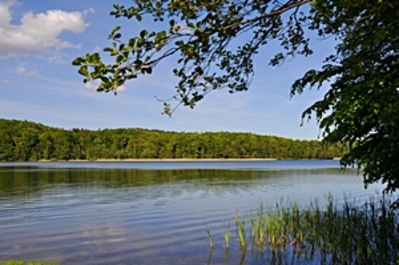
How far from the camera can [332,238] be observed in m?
9.59

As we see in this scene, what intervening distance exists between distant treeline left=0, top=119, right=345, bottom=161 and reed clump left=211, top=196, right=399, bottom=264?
128m

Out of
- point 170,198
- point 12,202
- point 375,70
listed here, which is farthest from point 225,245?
point 12,202

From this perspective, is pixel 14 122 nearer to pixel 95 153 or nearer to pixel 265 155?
pixel 95 153

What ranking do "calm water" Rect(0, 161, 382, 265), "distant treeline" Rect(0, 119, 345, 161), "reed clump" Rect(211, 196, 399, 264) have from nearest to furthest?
"reed clump" Rect(211, 196, 399, 264) < "calm water" Rect(0, 161, 382, 265) < "distant treeline" Rect(0, 119, 345, 161)

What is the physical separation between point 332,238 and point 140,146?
13706cm

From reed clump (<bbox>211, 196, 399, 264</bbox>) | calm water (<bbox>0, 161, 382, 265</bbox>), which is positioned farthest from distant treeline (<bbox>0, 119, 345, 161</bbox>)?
reed clump (<bbox>211, 196, 399, 264</bbox>)

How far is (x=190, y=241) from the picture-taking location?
13.2 m

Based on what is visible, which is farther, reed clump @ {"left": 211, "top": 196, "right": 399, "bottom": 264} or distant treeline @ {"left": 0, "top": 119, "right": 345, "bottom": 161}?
distant treeline @ {"left": 0, "top": 119, "right": 345, "bottom": 161}

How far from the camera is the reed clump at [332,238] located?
8820mm

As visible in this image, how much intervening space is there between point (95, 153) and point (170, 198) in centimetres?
12356

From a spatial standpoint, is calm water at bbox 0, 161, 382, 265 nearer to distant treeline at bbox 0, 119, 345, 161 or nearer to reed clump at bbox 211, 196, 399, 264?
reed clump at bbox 211, 196, 399, 264

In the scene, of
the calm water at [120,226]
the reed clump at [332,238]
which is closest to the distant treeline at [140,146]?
the calm water at [120,226]

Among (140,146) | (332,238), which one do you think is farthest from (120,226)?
(140,146)

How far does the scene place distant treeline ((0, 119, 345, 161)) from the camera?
455 ft
